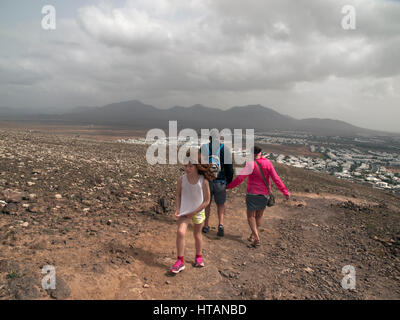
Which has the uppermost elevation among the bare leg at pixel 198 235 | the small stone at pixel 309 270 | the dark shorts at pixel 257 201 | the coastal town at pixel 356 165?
the dark shorts at pixel 257 201

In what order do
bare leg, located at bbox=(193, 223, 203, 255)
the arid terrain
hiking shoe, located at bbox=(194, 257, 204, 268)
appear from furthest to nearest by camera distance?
hiking shoe, located at bbox=(194, 257, 204, 268)
bare leg, located at bbox=(193, 223, 203, 255)
the arid terrain

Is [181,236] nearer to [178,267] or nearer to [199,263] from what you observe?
[178,267]

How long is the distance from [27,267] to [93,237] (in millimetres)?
1227

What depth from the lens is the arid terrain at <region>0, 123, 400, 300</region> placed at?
3.13m

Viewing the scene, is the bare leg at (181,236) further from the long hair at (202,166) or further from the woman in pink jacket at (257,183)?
the woman in pink jacket at (257,183)

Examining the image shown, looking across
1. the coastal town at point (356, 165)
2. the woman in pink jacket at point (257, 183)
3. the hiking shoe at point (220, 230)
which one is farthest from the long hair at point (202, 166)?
the coastal town at point (356, 165)

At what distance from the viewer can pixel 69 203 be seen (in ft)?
17.9

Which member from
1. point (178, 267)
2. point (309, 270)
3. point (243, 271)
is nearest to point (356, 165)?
point (309, 270)

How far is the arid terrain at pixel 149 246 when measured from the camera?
3135 mm

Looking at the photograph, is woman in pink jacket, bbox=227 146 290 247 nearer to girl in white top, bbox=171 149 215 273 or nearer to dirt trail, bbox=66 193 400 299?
dirt trail, bbox=66 193 400 299

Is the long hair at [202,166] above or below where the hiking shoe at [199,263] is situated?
above

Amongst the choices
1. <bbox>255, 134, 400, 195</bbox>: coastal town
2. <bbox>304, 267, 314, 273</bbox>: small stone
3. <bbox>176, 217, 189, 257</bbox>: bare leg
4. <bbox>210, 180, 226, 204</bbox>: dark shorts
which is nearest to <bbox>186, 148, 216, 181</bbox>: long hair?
<bbox>176, 217, 189, 257</bbox>: bare leg
